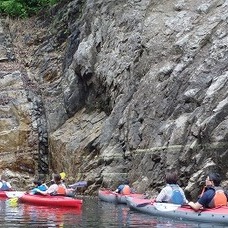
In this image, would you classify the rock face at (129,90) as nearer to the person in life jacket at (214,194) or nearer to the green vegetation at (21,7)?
the green vegetation at (21,7)

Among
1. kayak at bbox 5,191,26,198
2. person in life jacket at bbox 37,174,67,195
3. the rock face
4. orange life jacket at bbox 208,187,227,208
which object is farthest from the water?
kayak at bbox 5,191,26,198

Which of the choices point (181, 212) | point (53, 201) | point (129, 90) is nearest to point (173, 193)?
point (181, 212)

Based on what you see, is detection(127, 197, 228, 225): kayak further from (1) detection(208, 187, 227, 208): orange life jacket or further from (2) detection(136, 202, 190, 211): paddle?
(1) detection(208, 187, 227, 208): orange life jacket

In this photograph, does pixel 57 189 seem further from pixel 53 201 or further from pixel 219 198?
pixel 219 198

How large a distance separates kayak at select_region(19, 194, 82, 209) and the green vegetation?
2337 cm

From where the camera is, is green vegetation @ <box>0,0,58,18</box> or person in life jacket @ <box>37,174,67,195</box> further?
green vegetation @ <box>0,0,58,18</box>

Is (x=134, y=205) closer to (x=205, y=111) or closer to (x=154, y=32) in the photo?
(x=205, y=111)

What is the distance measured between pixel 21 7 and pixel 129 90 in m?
17.2

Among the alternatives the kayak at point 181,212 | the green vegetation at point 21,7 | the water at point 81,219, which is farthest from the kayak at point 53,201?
the green vegetation at point 21,7

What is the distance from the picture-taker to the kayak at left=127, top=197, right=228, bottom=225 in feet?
50.6

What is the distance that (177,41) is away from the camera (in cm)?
2923

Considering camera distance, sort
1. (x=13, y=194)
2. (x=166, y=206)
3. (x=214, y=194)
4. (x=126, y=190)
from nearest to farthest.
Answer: (x=214, y=194)
(x=166, y=206)
(x=126, y=190)
(x=13, y=194)

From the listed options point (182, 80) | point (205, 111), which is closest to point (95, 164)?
point (182, 80)

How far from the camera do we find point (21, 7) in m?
43.7
